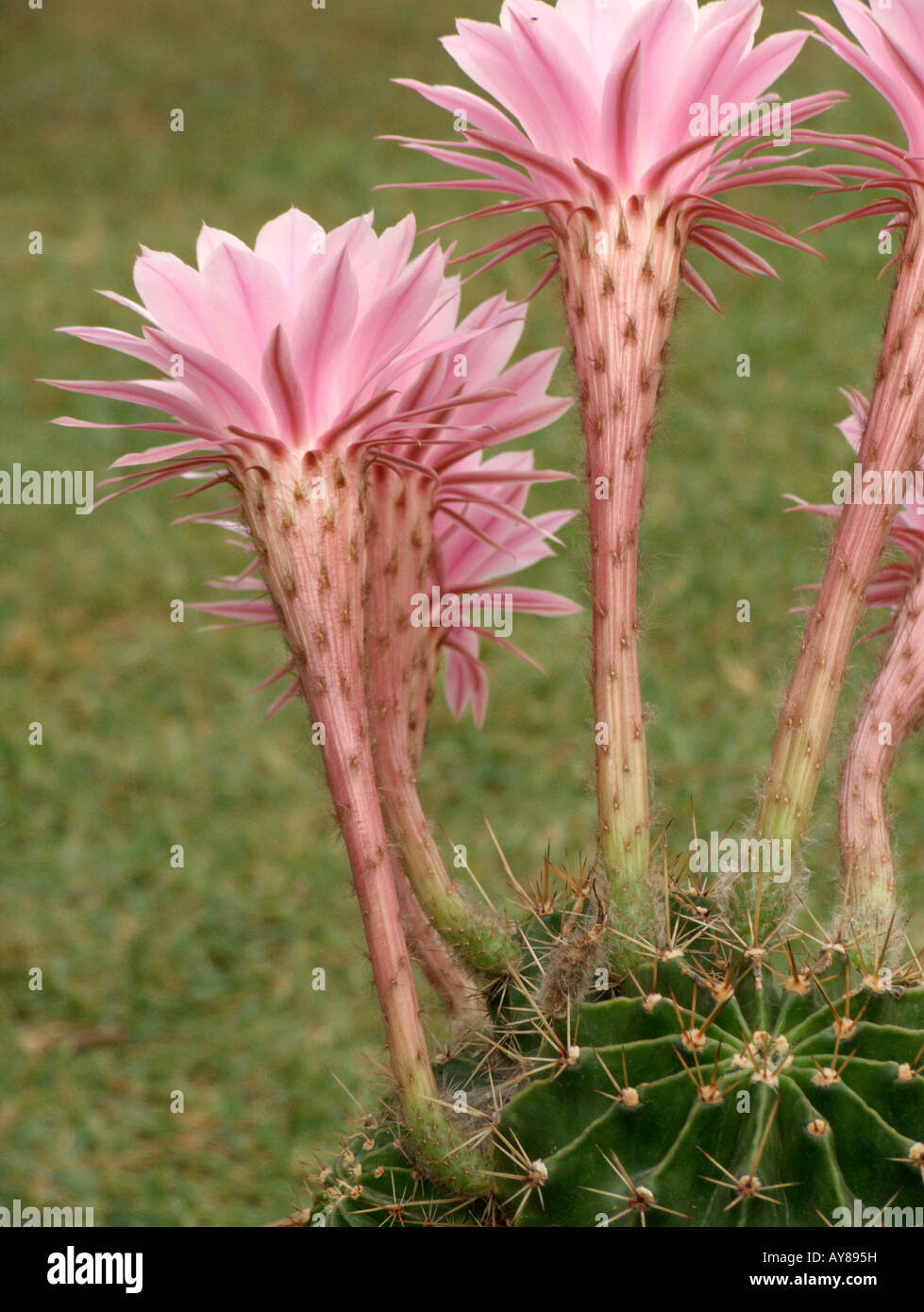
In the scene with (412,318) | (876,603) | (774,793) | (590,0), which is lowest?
(774,793)

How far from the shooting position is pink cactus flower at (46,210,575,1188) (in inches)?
27.5

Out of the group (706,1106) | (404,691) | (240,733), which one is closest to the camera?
(706,1106)

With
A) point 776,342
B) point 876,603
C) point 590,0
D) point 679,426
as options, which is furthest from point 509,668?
point 590,0

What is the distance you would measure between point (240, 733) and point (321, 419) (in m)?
2.13

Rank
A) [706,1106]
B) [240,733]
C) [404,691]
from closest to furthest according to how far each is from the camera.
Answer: [706,1106] < [404,691] < [240,733]

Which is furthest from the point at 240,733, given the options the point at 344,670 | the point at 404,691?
the point at 344,670

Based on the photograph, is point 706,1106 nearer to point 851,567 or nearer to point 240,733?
point 851,567

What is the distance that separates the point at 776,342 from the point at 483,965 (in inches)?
126

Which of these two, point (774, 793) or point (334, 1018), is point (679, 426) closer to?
point (334, 1018)

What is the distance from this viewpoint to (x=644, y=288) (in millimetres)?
750

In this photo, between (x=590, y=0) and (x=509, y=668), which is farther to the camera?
(x=509, y=668)

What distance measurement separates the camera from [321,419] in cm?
73

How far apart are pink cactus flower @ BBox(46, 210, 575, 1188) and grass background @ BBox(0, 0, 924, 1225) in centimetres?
13

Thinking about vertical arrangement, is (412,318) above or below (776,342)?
below
